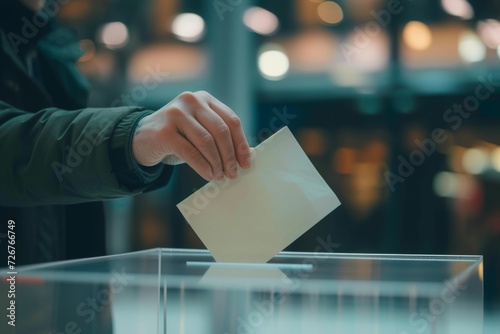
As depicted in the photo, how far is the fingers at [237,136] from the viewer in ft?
2.32

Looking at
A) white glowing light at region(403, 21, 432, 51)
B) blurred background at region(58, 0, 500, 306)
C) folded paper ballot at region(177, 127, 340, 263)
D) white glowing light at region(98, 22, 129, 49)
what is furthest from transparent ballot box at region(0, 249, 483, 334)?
white glowing light at region(98, 22, 129, 49)

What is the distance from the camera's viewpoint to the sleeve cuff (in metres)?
0.77

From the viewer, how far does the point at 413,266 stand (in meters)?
0.70

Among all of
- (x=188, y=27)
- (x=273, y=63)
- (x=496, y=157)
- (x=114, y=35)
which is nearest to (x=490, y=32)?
(x=496, y=157)

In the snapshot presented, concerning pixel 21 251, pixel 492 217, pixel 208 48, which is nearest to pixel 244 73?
pixel 208 48

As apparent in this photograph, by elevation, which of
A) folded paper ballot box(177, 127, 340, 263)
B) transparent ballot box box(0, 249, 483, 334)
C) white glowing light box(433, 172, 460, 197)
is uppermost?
white glowing light box(433, 172, 460, 197)

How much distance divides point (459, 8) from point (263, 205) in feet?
6.49

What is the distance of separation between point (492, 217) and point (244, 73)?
1097mm

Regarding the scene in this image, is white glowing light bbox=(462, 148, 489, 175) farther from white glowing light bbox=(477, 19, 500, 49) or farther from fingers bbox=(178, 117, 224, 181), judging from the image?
fingers bbox=(178, 117, 224, 181)

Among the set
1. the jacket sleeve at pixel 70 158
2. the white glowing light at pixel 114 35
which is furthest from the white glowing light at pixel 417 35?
the jacket sleeve at pixel 70 158

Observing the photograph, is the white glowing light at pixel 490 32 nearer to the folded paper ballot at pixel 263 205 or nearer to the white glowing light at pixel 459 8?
the white glowing light at pixel 459 8

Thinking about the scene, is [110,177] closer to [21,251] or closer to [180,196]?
[21,251]

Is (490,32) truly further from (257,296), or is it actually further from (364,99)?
(257,296)

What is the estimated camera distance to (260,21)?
2.48 metres
